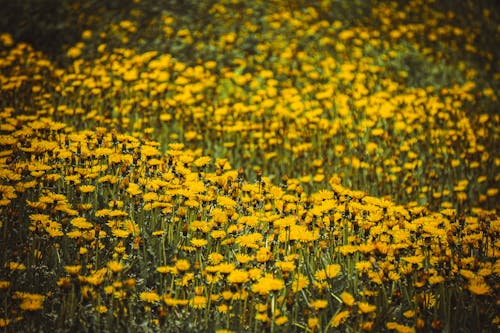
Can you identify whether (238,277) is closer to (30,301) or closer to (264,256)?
(264,256)

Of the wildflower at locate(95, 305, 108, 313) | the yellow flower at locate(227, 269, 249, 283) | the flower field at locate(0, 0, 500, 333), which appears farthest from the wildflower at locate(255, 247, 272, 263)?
the wildflower at locate(95, 305, 108, 313)

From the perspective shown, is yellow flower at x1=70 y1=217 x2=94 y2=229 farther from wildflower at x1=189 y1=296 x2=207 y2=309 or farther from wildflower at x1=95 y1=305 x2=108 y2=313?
wildflower at x1=189 y1=296 x2=207 y2=309

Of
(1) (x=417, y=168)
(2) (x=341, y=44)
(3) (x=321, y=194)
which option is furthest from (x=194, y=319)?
(2) (x=341, y=44)

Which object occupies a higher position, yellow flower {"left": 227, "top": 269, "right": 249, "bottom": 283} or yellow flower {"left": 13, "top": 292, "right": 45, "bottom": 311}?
yellow flower {"left": 227, "top": 269, "right": 249, "bottom": 283}

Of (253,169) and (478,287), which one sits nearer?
(478,287)

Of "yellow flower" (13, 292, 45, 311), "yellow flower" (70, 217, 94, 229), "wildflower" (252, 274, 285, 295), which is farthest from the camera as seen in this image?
"yellow flower" (70, 217, 94, 229)

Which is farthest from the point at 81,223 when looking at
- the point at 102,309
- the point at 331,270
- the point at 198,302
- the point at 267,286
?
the point at 331,270

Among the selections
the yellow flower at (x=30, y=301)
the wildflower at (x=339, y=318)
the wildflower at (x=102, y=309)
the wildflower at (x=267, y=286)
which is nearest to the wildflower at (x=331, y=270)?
the wildflower at (x=339, y=318)

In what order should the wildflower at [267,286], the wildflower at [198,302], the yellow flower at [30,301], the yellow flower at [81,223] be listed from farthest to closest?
the yellow flower at [81,223] → the wildflower at [198,302] → the wildflower at [267,286] → the yellow flower at [30,301]

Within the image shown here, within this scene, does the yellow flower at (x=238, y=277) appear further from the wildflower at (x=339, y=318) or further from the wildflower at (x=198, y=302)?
the wildflower at (x=339, y=318)
